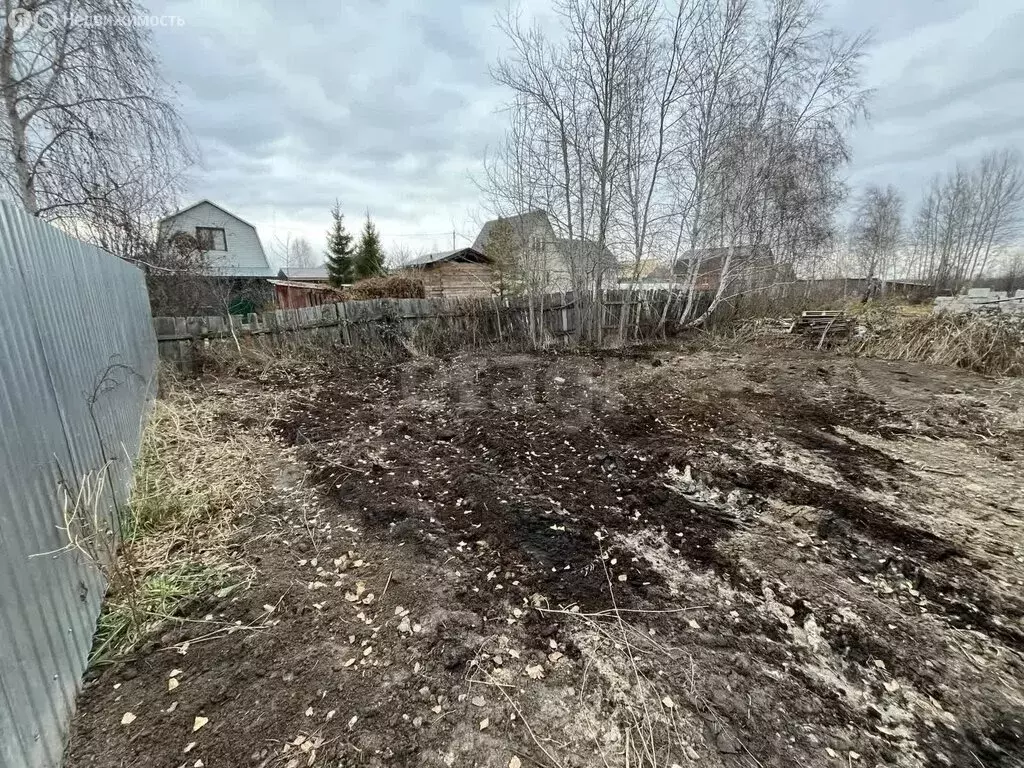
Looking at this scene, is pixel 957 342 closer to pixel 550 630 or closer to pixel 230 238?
pixel 550 630

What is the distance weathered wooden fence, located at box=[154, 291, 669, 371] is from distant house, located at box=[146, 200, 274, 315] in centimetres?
222

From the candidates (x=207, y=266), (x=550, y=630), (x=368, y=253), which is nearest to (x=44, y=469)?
(x=550, y=630)

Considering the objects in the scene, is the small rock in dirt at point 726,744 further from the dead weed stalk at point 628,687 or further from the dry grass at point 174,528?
the dry grass at point 174,528

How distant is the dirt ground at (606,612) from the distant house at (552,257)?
579cm

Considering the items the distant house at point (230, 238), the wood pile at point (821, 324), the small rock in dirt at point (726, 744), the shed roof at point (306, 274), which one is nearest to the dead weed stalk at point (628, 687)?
→ the small rock in dirt at point (726, 744)

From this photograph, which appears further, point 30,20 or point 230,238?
point 230,238

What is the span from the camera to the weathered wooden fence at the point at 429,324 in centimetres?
645

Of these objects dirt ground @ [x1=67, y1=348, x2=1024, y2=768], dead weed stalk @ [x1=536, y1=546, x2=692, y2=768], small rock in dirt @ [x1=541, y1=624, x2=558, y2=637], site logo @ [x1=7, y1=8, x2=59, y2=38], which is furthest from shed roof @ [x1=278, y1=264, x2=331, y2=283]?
dead weed stalk @ [x1=536, y1=546, x2=692, y2=768]

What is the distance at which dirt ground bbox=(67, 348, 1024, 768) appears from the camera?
1.40 meters

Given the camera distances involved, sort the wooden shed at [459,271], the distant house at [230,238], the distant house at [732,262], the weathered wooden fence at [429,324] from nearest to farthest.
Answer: the weathered wooden fence at [429,324] < the distant house at [732,262] < the wooden shed at [459,271] < the distant house at [230,238]

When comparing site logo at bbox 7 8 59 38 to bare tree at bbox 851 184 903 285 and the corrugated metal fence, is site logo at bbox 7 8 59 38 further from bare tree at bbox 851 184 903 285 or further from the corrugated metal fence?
bare tree at bbox 851 184 903 285

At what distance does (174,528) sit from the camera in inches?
96.9

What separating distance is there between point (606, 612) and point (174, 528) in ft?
8.51

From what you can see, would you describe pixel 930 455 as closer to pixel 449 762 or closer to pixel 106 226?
pixel 449 762
